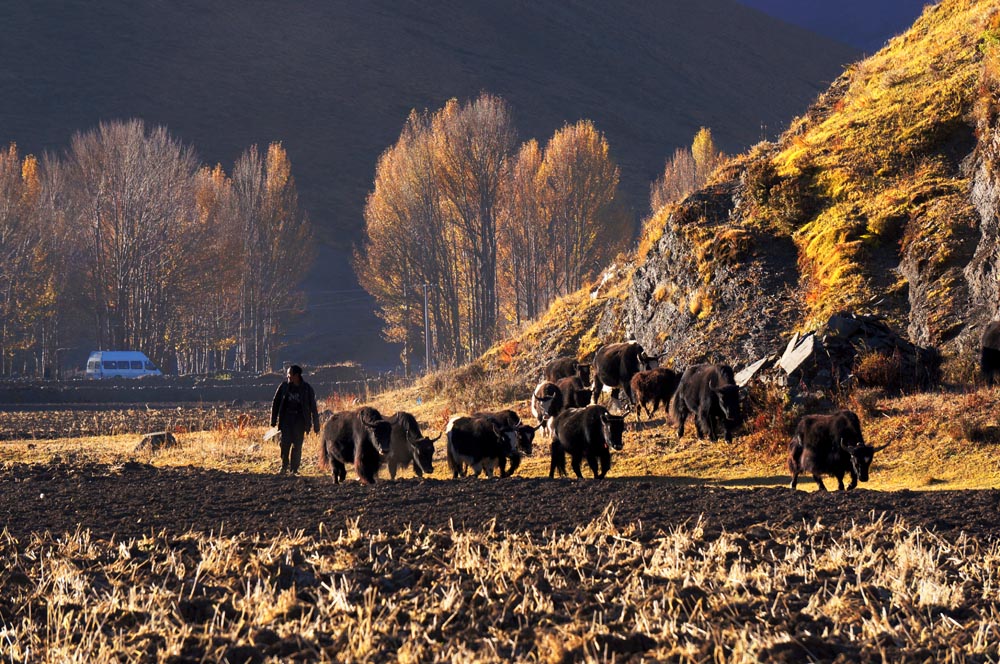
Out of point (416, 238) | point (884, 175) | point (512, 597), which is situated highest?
point (416, 238)

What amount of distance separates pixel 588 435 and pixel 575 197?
5538 cm

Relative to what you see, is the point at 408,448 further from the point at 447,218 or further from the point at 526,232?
the point at 526,232

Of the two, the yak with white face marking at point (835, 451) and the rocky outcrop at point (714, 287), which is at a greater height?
the rocky outcrop at point (714, 287)

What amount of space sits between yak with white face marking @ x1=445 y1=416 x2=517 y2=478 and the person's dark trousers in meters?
2.52

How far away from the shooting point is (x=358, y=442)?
15.8 metres

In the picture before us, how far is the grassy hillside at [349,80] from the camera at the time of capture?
117000mm

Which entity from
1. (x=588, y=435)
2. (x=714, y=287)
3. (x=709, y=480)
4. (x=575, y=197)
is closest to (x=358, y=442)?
(x=588, y=435)

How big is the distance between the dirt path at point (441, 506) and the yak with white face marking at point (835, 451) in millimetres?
1497

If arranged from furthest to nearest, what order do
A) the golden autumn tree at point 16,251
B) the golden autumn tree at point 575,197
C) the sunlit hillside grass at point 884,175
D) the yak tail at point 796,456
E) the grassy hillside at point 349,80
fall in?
the grassy hillside at point 349,80 < the golden autumn tree at point 575,197 < the golden autumn tree at point 16,251 < the sunlit hillside grass at point 884,175 < the yak tail at point 796,456

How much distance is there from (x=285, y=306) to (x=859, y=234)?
188 feet

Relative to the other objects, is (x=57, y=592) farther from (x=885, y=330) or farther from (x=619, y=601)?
(x=885, y=330)

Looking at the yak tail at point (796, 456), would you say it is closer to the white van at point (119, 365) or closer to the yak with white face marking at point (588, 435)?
the yak with white face marking at point (588, 435)

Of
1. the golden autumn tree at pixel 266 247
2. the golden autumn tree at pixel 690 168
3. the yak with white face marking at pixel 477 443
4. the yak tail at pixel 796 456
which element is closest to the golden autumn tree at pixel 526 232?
the golden autumn tree at pixel 690 168

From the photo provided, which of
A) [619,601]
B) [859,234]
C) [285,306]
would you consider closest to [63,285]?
[285,306]
